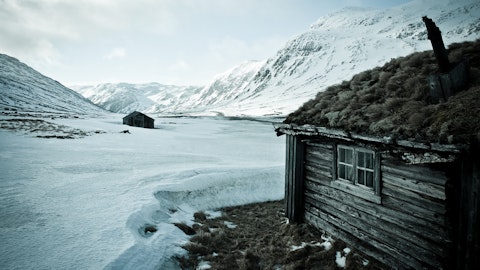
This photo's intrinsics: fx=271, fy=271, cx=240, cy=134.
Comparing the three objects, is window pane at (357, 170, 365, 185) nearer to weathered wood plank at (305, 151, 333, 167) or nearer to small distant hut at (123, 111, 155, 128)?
A: weathered wood plank at (305, 151, 333, 167)

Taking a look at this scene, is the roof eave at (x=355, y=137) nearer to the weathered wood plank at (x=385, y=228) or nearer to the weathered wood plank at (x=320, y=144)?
the weathered wood plank at (x=320, y=144)

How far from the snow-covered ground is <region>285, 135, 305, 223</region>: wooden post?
3568mm

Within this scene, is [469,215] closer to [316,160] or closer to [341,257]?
[341,257]

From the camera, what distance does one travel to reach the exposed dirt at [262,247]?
23.0ft

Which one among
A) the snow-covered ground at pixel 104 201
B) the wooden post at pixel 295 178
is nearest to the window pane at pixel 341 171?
the wooden post at pixel 295 178

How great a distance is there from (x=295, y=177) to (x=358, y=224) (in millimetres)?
2566

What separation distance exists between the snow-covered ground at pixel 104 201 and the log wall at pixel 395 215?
4.57 metres

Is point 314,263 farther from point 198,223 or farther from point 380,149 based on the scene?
point 198,223

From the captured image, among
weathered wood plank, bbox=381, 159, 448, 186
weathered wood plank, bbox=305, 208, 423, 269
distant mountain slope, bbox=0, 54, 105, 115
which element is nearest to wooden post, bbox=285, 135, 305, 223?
weathered wood plank, bbox=305, 208, 423, 269

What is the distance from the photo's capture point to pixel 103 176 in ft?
42.7

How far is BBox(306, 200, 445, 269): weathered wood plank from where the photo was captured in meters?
5.63

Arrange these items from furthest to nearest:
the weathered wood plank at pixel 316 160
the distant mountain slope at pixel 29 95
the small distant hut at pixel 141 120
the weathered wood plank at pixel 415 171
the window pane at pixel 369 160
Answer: the distant mountain slope at pixel 29 95 < the small distant hut at pixel 141 120 < the weathered wood plank at pixel 316 160 < the window pane at pixel 369 160 < the weathered wood plank at pixel 415 171

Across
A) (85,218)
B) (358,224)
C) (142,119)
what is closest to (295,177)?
(358,224)

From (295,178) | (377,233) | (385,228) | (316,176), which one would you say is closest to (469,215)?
(385,228)
